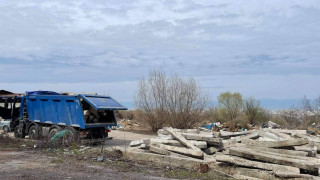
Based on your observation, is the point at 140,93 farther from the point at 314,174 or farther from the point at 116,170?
the point at 314,174

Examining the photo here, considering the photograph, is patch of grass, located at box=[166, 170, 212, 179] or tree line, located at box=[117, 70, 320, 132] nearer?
patch of grass, located at box=[166, 170, 212, 179]

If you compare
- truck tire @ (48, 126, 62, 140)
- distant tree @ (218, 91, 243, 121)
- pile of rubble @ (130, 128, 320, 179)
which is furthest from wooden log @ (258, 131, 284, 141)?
distant tree @ (218, 91, 243, 121)

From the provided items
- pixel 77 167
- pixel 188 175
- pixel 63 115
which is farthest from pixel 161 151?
pixel 63 115

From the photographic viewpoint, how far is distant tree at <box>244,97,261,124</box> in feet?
91.6

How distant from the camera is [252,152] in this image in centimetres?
875

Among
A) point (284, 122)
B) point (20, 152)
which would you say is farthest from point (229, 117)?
point (20, 152)

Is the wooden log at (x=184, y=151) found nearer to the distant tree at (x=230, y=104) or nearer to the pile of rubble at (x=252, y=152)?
the pile of rubble at (x=252, y=152)

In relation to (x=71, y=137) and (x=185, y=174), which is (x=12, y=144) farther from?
(x=185, y=174)

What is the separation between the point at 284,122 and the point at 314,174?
17.1 metres

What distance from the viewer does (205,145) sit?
10.7 m

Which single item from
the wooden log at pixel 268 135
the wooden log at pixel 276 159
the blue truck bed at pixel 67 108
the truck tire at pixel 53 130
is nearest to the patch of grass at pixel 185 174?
the wooden log at pixel 276 159

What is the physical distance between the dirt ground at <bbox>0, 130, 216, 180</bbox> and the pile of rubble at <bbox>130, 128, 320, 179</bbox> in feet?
2.84

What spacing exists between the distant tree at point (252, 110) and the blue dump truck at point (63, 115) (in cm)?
1556

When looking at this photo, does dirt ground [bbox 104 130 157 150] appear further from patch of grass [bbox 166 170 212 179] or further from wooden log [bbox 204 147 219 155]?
patch of grass [bbox 166 170 212 179]
